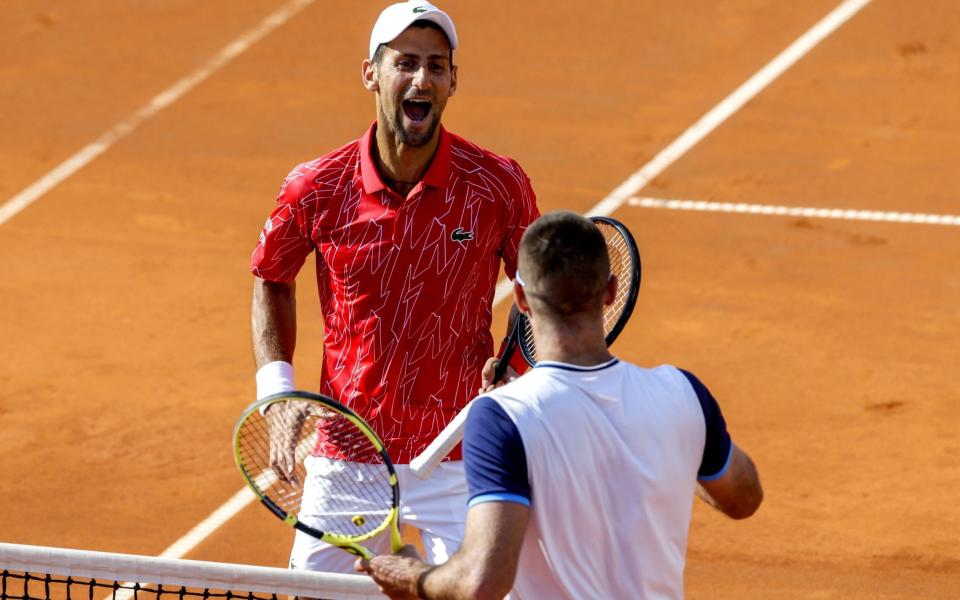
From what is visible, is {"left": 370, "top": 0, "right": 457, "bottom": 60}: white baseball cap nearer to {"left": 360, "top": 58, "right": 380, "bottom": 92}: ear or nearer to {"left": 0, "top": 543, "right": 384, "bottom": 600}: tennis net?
{"left": 360, "top": 58, "right": 380, "bottom": 92}: ear

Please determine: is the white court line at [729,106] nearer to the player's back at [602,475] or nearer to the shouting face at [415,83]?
the shouting face at [415,83]

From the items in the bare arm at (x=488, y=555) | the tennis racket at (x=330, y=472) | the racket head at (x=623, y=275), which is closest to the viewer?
the bare arm at (x=488, y=555)

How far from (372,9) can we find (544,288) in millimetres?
13219

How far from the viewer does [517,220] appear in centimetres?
600

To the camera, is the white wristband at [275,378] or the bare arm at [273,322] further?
the bare arm at [273,322]

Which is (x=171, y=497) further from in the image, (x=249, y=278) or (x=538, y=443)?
(x=538, y=443)

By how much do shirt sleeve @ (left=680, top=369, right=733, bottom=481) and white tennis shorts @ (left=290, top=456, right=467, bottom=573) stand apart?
1.66m

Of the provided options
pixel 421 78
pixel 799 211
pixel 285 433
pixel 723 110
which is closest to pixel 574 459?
pixel 285 433

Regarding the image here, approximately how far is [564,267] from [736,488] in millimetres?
787

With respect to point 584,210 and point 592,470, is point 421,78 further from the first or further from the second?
point 584,210

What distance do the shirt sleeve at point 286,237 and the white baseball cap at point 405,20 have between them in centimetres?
58

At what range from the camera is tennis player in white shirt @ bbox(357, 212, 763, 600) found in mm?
3973

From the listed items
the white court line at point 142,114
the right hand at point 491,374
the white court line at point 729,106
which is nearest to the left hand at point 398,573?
the right hand at point 491,374

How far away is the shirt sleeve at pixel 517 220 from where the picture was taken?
600 centimetres
